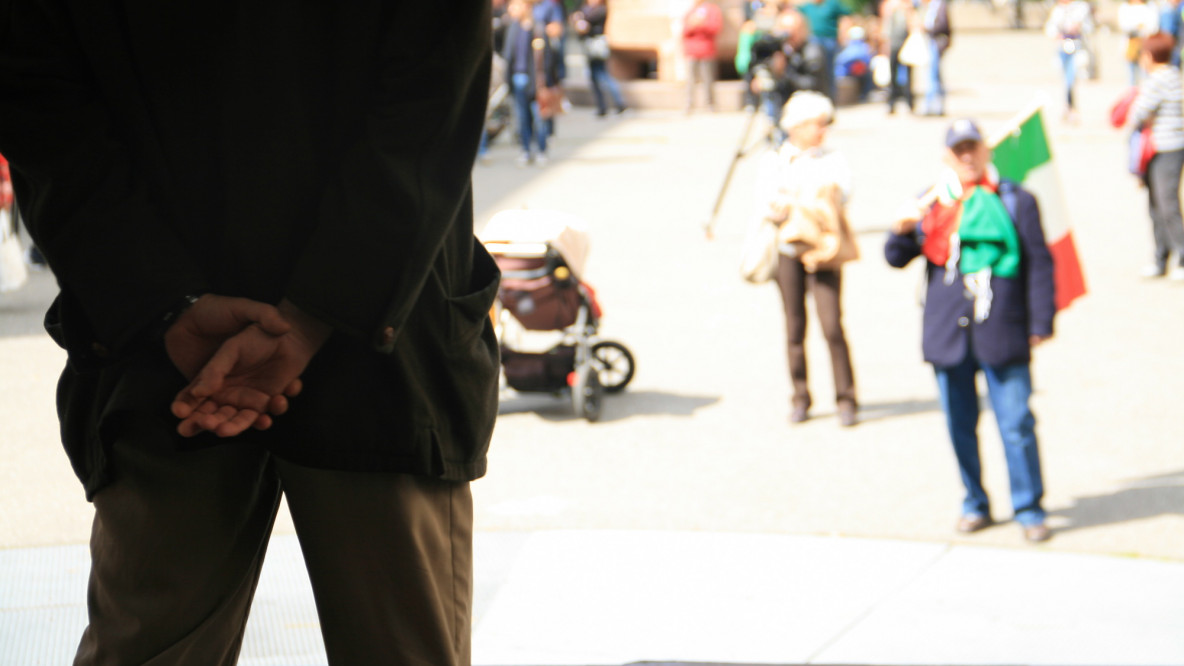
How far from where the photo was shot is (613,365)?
8.05 meters

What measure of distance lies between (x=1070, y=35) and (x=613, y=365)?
16131mm

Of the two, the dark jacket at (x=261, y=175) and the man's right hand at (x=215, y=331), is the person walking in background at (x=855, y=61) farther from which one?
the man's right hand at (x=215, y=331)

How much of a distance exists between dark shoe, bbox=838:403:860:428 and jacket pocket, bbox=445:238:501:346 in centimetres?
531

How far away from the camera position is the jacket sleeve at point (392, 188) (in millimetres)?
1867

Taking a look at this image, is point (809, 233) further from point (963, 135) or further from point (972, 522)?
point (972, 522)

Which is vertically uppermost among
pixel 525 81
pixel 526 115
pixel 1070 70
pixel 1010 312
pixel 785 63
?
pixel 1010 312

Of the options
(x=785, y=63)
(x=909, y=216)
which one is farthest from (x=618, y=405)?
(x=785, y=63)

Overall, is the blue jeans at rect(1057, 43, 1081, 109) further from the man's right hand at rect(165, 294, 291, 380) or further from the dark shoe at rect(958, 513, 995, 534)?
the man's right hand at rect(165, 294, 291, 380)

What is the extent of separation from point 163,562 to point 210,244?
0.45 m

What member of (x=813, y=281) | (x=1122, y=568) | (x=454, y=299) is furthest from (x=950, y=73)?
(x=454, y=299)

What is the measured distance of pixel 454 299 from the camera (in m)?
2.03

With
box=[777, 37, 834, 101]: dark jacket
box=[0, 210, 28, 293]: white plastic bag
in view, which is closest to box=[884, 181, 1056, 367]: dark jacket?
box=[0, 210, 28, 293]: white plastic bag

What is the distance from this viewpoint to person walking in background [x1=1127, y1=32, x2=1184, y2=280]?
32.6 feet

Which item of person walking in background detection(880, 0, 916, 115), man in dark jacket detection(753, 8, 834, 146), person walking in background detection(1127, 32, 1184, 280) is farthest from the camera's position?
person walking in background detection(880, 0, 916, 115)
